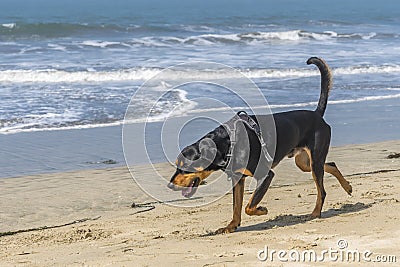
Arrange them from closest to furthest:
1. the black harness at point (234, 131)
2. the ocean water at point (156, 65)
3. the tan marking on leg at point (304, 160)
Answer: the black harness at point (234, 131), the tan marking on leg at point (304, 160), the ocean water at point (156, 65)

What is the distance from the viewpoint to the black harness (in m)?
5.57

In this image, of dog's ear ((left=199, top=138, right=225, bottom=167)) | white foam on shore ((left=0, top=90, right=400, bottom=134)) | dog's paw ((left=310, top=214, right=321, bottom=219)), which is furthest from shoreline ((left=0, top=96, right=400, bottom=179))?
dog's ear ((left=199, top=138, right=225, bottom=167))

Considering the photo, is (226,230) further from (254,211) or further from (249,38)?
(249,38)

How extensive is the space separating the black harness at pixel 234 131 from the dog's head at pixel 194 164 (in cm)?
9

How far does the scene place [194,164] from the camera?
17.6 ft

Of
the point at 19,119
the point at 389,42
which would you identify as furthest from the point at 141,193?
the point at 389,42

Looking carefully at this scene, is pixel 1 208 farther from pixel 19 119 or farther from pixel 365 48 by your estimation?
pixel 365 48

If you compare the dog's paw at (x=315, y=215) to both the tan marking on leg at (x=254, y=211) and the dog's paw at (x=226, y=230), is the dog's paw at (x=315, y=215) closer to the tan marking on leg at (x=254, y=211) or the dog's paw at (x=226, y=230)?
the tan marking on leg at (x=254, y=211)

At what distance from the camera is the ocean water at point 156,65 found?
13508 millimetres

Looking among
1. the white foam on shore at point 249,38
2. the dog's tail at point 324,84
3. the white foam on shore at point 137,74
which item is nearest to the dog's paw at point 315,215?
the dog's tail at point 324,84

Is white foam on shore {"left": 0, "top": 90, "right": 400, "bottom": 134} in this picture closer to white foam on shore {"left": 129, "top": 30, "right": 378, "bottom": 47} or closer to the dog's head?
the dog's head

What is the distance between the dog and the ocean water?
5655 mm

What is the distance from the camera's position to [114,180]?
8.52 meters

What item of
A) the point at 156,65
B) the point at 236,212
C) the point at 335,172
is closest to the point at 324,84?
the point at 335,172
